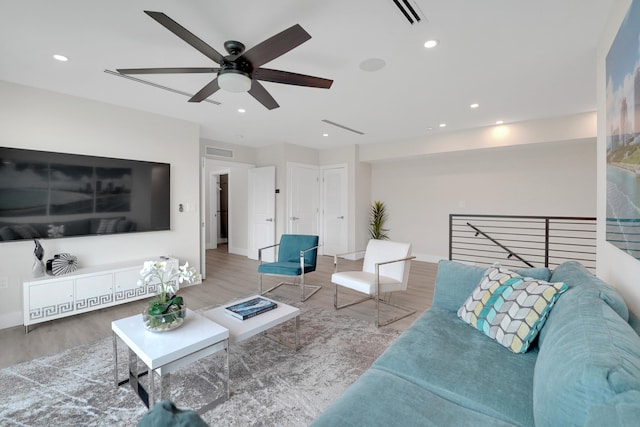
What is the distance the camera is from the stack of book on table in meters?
2.25

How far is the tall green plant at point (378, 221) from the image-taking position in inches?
260

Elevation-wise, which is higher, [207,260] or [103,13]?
[103,13]

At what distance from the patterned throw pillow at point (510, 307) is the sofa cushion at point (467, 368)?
0.07 m

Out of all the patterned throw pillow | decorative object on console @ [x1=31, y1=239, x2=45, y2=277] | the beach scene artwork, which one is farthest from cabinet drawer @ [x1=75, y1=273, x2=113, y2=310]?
the beach scene artwork

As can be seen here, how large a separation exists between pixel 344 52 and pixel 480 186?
429cm

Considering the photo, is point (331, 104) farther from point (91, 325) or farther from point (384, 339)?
point (91, 325)

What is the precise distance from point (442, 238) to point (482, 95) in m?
3.22

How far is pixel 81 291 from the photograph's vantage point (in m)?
3.13

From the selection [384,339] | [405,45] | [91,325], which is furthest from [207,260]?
[405,45]

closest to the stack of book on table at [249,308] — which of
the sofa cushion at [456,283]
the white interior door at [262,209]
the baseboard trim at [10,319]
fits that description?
the sofa cushion at [456,283]

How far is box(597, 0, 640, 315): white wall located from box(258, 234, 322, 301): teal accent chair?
2805 mm

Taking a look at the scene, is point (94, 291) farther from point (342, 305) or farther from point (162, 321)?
point (342, 305)

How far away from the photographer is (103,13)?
1.97 meters

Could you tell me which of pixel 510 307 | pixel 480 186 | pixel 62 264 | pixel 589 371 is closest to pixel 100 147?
pixel 62 264
